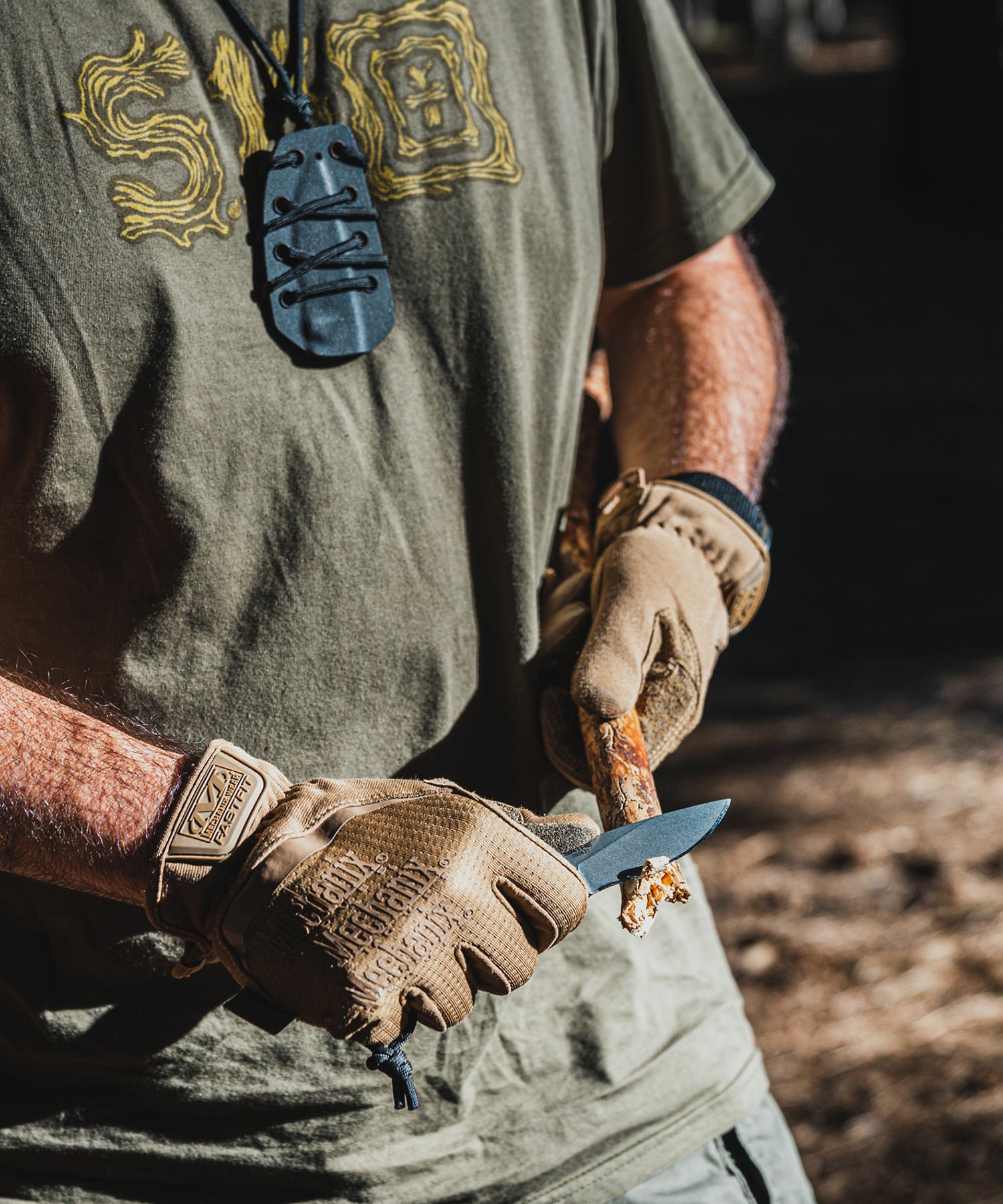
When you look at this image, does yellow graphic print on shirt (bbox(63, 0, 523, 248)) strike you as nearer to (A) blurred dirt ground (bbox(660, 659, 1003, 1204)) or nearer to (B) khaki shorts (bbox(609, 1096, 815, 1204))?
(B) khaki shorts (bbox(609, 1096, 815, 1204))

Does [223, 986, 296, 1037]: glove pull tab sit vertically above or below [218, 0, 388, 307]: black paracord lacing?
below

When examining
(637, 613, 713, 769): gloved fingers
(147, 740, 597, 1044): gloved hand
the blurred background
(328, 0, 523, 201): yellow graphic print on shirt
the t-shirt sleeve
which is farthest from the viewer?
the blurred background

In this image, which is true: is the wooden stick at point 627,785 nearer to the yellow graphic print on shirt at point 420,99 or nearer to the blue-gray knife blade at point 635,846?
the blue-gray knife blade at point 635,846

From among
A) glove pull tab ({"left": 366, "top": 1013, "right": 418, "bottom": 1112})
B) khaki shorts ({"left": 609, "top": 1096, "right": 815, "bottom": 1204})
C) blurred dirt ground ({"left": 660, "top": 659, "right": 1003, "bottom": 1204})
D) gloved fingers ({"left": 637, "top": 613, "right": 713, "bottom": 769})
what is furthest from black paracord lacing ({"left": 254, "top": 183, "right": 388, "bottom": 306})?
blurred dirt ground ({"left": 660, "top": 659, "right": 1003, "bottom": 1204})

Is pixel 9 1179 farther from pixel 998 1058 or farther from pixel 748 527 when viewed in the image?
pixel 998 1058

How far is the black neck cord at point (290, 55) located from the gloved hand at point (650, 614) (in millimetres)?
663

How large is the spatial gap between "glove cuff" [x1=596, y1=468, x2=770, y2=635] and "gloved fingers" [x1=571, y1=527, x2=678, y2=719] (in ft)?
0.13

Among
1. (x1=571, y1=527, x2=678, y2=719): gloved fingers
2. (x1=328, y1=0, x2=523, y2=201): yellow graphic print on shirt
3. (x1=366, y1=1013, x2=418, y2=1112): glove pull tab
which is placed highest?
(x1=328, y1=0, x2=523, y2=201): yellow graphic print on shirt

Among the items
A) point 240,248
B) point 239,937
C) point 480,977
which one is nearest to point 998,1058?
point 480,977

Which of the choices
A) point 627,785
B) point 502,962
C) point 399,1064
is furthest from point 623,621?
point 399,1064

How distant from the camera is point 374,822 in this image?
126 centimetres

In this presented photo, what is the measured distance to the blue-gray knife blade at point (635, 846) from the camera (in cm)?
132

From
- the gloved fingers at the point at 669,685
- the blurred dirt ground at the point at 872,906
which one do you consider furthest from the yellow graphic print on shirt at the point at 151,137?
the blurred dirt ground at the point at 872,906

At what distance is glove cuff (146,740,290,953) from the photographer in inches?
48.9
